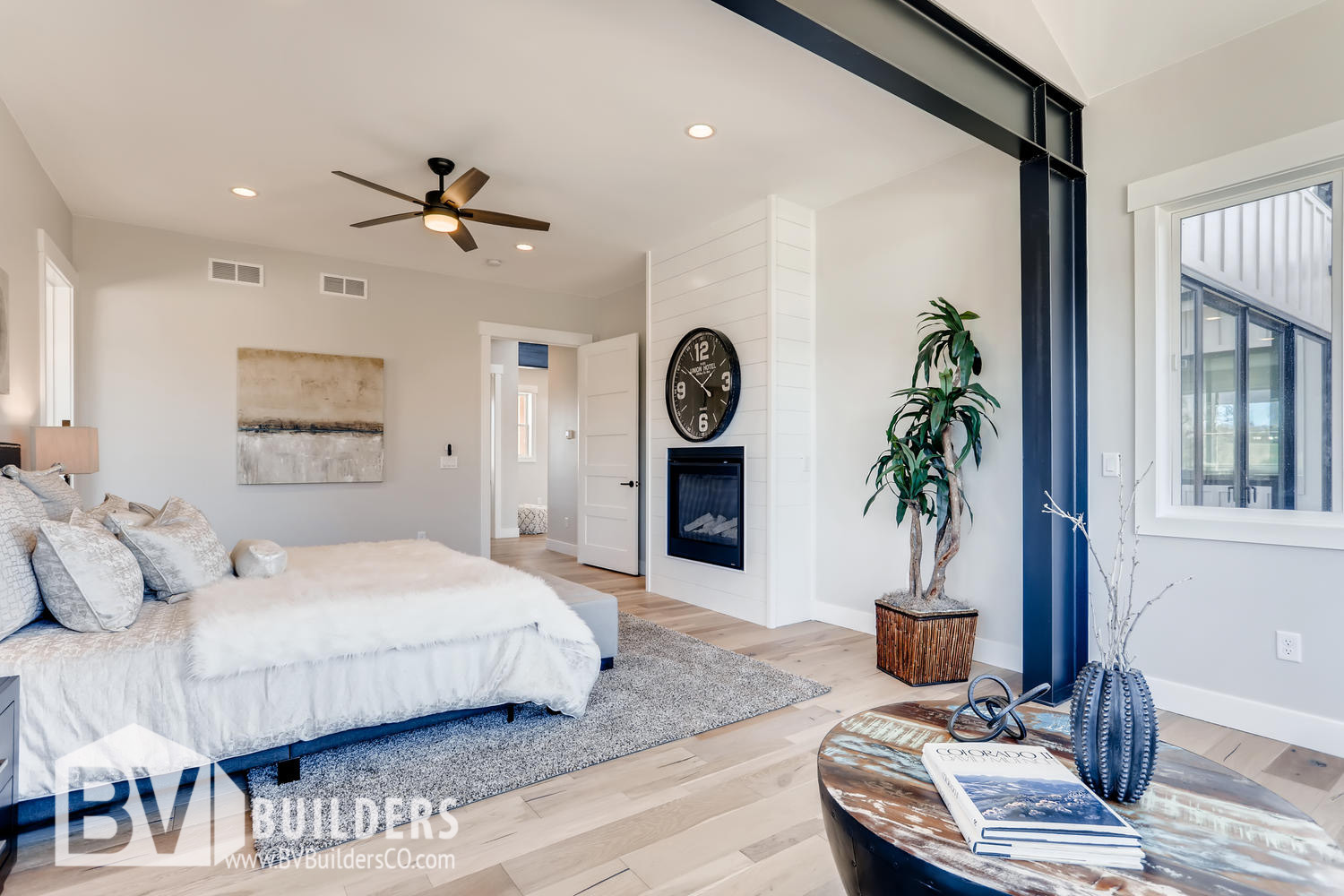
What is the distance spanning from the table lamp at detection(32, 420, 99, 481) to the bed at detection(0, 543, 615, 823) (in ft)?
5.17

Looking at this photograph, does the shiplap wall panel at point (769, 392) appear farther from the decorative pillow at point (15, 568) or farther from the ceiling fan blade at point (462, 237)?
the decorative pillow at point (15, 568)

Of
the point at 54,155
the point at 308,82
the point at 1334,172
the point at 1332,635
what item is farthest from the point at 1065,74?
the point at 54,155

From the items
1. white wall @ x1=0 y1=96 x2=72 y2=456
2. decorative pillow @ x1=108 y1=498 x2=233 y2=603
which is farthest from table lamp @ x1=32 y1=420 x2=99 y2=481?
decorative pillow @ x1=108 y1=498 x2=233 y2=603

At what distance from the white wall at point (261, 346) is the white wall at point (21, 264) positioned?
86 centimetres

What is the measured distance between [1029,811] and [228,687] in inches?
83.7

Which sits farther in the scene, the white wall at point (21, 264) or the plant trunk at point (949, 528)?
the plant trunk at point (949, 528)

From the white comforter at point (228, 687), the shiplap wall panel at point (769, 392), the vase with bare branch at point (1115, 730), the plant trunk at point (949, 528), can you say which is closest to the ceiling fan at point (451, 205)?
the shiplap wall panel at point (769, 392)

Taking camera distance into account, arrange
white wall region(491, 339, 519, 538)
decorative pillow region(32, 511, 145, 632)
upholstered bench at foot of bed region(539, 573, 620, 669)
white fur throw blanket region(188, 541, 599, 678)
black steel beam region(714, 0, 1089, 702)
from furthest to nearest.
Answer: white wall region(491, 339, 519, 538) → upholstered bench at foot of bed region(539, 573, 620, 669) → black steel beam region(714, 0, 1089, 702) → white fur throw blanket region(188, 541, 599, 678) → decorative pillow region(32, 511, 145, 632)

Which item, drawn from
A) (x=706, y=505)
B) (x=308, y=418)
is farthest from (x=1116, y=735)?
(x=308, y=418)

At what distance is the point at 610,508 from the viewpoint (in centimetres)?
608

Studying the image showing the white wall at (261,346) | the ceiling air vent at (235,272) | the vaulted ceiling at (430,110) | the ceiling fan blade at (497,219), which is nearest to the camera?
the vaulted ceiling at (430,110)

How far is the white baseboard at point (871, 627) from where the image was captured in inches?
132

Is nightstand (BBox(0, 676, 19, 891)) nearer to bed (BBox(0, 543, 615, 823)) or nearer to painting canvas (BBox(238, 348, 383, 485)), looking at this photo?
bed (BBox(0, 543, 615, 823))

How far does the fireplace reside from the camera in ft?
14.5
